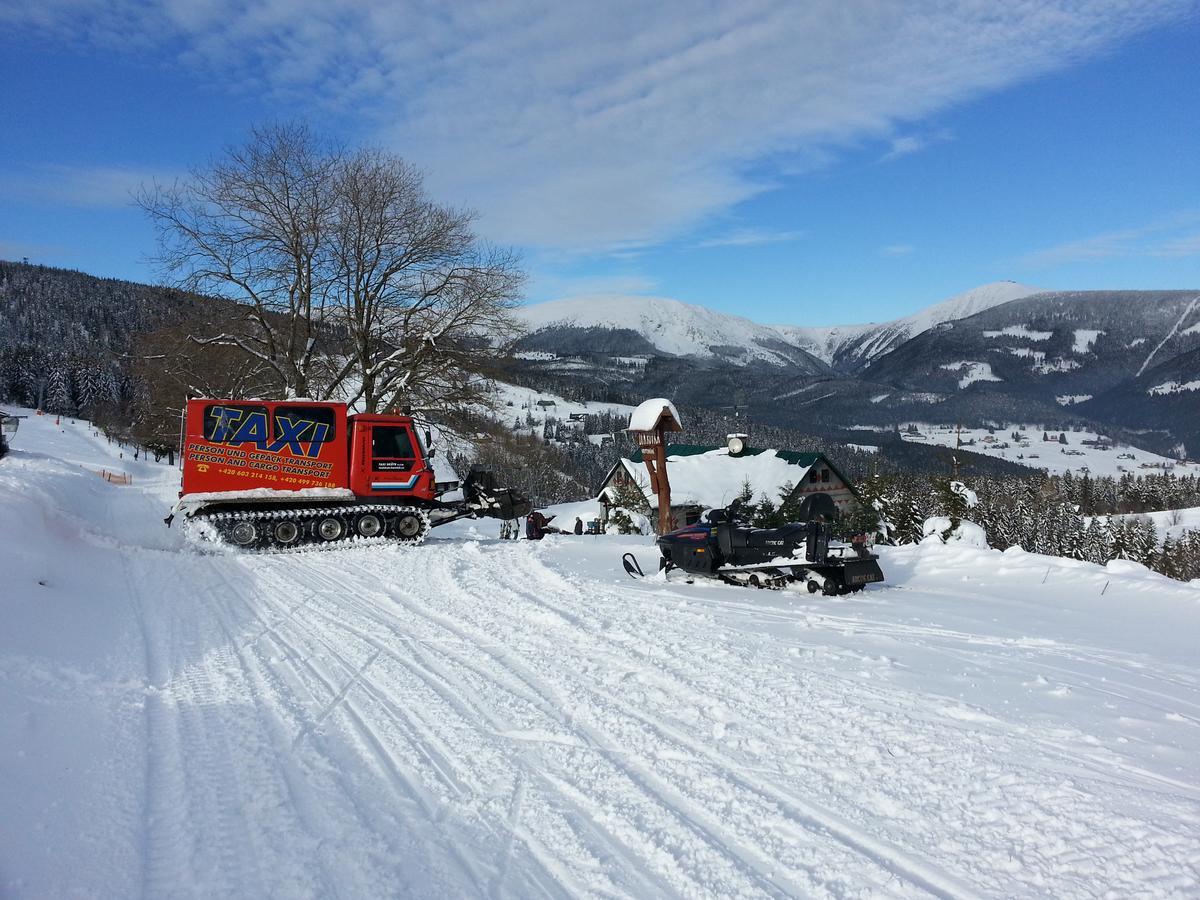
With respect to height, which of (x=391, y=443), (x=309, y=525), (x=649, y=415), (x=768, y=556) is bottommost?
(x=309, y=525)

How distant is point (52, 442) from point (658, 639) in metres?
67.6

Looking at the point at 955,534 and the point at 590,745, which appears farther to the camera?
the point at 955,534

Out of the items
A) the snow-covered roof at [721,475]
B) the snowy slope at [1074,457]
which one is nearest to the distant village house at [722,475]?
the snow-covered roof at [721,475]

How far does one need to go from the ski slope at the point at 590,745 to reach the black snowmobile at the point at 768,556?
2.79 ft

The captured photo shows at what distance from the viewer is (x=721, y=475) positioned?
123 feet

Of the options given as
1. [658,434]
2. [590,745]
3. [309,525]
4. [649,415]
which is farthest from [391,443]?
[590,745]

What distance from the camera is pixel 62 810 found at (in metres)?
3.32

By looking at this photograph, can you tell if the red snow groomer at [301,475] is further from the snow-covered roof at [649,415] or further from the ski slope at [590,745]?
the ski slope at [590,745]

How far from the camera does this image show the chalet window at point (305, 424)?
1362cm

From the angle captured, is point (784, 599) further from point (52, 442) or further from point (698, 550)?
point (52, 442)

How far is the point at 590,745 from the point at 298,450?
36.1ft

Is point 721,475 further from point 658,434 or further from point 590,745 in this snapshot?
point 590,745

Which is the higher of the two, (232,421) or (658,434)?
(658,434)

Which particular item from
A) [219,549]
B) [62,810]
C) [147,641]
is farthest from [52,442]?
[62,810]
